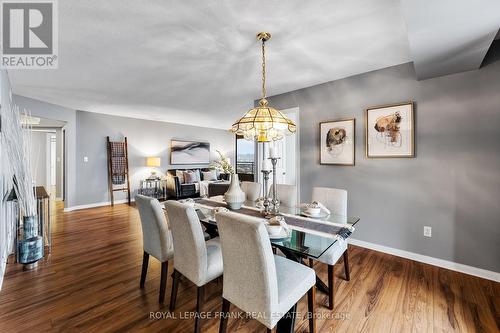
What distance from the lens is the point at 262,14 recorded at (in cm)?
183

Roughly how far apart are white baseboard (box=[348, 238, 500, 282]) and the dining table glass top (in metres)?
1.23

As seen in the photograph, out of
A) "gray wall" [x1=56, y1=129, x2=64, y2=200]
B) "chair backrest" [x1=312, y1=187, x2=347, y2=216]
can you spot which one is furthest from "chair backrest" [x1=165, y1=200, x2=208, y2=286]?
"gray wall" [x1=56, y1=129, x2=64, y2=200]

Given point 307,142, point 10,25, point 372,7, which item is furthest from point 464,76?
point 10,25

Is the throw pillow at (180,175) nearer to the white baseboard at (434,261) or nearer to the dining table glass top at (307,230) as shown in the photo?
the dining table glass top at (307,230)

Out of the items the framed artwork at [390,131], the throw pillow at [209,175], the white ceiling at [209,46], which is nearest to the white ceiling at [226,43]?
the white ceiling at [209,46]

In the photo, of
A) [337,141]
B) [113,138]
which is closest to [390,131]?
[337,141]

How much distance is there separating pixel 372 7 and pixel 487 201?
226cm

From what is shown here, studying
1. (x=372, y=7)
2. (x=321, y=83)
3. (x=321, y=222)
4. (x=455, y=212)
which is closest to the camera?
(x=372, y=7)

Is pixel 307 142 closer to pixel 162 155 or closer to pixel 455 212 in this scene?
pixel 455 212

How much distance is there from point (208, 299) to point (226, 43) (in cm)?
249

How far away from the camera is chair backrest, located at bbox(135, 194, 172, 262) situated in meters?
1.89

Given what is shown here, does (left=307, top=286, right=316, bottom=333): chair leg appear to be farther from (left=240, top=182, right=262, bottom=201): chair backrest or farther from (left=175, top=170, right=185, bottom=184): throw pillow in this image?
(left=175, top=170, right=185, bottom=184): throw pillow

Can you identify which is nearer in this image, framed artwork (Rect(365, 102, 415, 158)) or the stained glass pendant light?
the stained glass pendant light

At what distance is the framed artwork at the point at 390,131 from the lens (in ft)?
8.89
